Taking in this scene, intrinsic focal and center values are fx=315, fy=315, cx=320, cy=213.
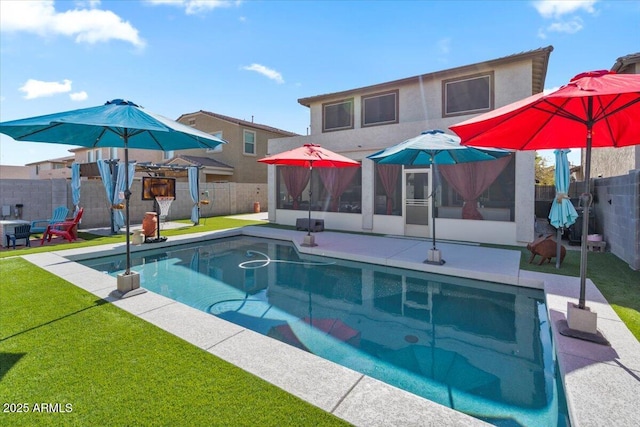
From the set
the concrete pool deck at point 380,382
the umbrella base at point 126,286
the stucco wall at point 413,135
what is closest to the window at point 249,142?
the stucco wall at point 413,135

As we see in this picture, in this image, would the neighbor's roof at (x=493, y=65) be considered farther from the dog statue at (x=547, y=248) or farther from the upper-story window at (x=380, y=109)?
the dog statue at (x=547, y=248)

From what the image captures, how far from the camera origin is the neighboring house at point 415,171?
392 inches

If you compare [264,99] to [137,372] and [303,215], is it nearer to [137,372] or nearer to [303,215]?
[303,215]

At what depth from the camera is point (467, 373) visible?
3.60 meters

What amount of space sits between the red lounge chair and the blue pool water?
2871 mm

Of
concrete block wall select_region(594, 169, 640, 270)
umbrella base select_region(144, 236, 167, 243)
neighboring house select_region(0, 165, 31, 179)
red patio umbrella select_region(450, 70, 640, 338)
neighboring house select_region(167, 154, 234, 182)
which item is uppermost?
neighboring house select_region(0, 165, 31, 179)

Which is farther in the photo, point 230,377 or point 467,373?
point 467,373

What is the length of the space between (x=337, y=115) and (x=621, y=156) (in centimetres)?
1070

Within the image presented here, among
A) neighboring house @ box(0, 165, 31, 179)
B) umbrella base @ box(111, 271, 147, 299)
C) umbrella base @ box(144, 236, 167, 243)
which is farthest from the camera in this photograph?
neighboring house @ box(0, 165, 31, 179)

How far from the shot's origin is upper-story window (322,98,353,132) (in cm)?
1368

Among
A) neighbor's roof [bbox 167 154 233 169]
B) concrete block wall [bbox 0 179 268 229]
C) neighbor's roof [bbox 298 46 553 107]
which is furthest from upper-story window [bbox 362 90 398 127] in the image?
neighbor's roof [bbox 167 154 233 169]

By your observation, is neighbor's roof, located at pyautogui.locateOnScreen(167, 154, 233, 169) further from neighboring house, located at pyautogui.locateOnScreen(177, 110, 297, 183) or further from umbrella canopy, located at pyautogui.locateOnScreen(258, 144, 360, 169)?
umbrella canopy, located at pyautogui.locateOnScreen(258, 144, 360, 169)

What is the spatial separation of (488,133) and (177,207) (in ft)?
53.8

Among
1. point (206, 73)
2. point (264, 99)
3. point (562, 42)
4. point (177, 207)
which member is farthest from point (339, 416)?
point (264, 99)
